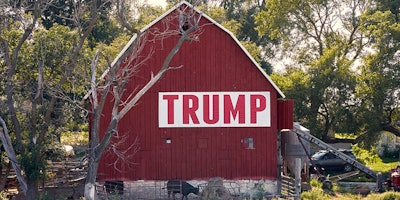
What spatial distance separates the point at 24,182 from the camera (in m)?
26.2

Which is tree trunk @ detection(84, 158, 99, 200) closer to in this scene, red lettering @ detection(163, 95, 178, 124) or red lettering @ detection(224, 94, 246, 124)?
red lettering @ detection(163, 95, 178, 124)

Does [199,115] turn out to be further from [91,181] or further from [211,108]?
[91,181]

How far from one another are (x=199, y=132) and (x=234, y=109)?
1615 millimetres

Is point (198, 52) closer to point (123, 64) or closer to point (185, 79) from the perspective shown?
point (185, 79)

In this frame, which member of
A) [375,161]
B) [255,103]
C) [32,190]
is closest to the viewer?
[32,190]

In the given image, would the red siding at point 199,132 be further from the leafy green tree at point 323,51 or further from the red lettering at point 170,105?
the leafy green tree at point 323,51

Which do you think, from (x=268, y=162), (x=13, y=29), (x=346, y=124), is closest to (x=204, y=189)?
(x=268, y=162)

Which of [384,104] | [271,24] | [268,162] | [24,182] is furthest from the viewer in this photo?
[271,24]

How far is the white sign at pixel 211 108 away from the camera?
2762cm

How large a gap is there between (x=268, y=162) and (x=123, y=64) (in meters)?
6.74

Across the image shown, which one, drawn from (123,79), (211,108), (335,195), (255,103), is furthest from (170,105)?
(335,195)

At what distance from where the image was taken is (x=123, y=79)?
26.4 m

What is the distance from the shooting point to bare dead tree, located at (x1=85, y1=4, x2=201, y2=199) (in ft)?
80.7

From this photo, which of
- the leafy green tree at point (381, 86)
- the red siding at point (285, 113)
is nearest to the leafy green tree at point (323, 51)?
the leafy green tree at point (381, 86)
